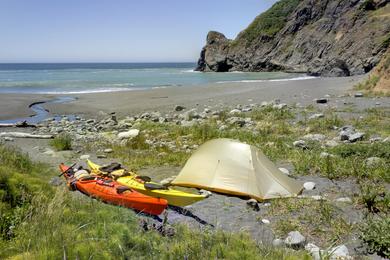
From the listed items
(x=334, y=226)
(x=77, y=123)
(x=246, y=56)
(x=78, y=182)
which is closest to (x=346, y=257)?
(x=334, y=226)

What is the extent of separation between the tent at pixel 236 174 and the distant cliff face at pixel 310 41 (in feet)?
166

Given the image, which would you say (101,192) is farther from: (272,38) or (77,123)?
(272,38)

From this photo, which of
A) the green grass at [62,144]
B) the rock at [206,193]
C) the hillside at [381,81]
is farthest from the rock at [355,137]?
the hillside at [381,81]

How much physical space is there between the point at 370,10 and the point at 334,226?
236 ft

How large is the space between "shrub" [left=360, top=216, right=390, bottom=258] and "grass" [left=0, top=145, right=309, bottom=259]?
1749mm

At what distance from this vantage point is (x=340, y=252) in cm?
579

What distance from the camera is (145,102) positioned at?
1190 inches

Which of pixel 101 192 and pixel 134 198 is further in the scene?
pixel 101 192

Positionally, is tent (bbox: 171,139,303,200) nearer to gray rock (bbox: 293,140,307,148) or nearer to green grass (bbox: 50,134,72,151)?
gray rock (bbox: 293,140,307,148)

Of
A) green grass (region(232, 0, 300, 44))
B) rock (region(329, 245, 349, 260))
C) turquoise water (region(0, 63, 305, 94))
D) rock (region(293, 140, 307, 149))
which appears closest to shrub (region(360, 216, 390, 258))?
rock (region(329, 245, 349, 260))

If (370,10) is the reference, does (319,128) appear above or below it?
below

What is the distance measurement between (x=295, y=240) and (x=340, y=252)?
2.36 ft

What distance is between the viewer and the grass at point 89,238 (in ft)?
13.5

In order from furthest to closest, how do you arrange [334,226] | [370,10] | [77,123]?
[370,10] < [77,123] < [334,226]
